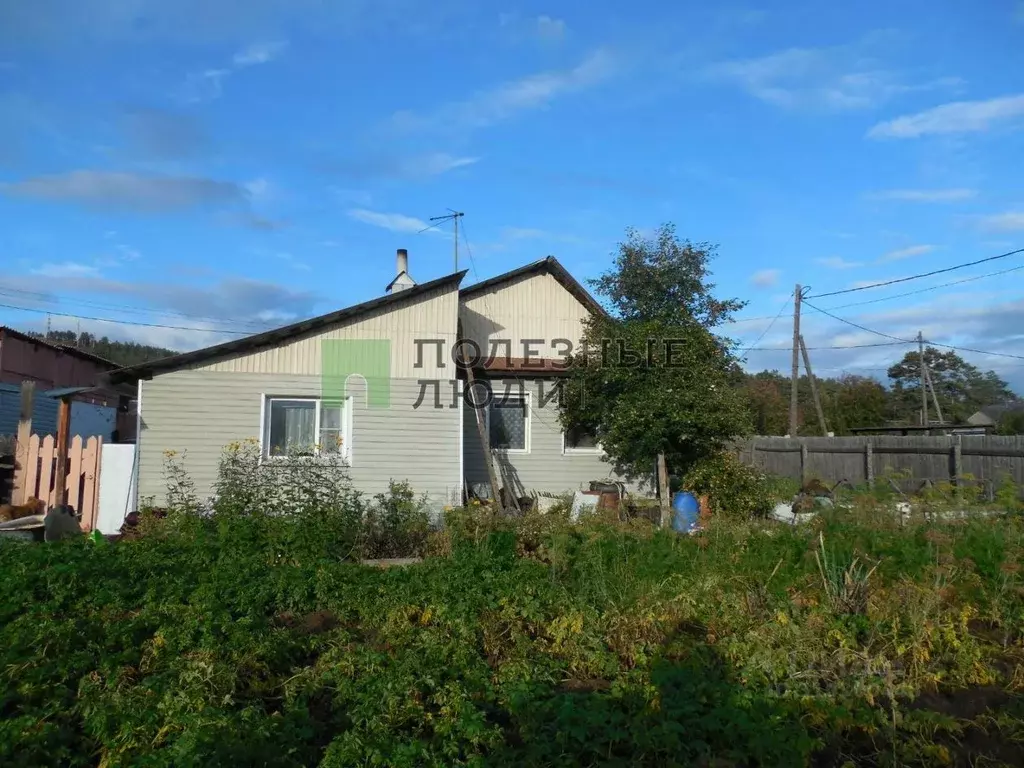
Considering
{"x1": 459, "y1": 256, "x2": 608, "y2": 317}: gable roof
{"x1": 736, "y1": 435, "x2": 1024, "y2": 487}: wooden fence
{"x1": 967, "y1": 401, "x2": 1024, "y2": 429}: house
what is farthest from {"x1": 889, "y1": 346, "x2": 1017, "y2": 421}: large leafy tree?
{"x1": 459, "y1": 256, "x2": 608, "y2": 317}: gable roof

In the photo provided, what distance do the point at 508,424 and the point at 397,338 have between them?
2.73 metres

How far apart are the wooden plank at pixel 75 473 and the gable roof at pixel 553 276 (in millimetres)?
7286

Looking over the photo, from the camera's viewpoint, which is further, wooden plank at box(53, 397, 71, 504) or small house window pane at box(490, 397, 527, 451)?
small house window pane at box(490, 397, 527, 451)

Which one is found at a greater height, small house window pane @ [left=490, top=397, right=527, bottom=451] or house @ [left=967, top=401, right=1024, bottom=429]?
house @ [left=967, top=401, right=1024, bottom=429]

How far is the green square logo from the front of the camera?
12461mm

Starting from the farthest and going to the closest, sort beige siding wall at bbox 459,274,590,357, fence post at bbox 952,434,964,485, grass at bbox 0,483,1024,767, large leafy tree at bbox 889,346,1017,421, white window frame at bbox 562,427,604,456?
large leafy tree at bbox 889,346,1017,421
fence post at bbox 952,434,964,485
beige siding wall at bbox 459,274,590,357
white window frame at bbox 562,427,604,456
grass at bbox 0,483,1024,767

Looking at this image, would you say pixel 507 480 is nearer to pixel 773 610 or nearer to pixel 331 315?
pixel 331 315

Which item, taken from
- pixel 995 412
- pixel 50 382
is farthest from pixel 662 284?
pixel 995 412

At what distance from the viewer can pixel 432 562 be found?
7598 millimetres

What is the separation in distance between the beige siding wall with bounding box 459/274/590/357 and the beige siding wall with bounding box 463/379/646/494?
1.20 metres

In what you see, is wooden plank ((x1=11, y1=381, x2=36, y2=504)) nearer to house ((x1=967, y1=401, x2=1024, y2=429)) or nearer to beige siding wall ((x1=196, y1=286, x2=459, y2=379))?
beige siding wall ((x1=196, y1=286, x2=459, y2=379))

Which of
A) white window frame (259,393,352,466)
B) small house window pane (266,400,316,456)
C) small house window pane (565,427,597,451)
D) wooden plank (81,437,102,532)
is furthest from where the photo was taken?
small house window pane (565,427,597,451)

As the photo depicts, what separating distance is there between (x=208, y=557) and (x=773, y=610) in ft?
17.3

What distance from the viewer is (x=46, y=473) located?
37.8 ft
